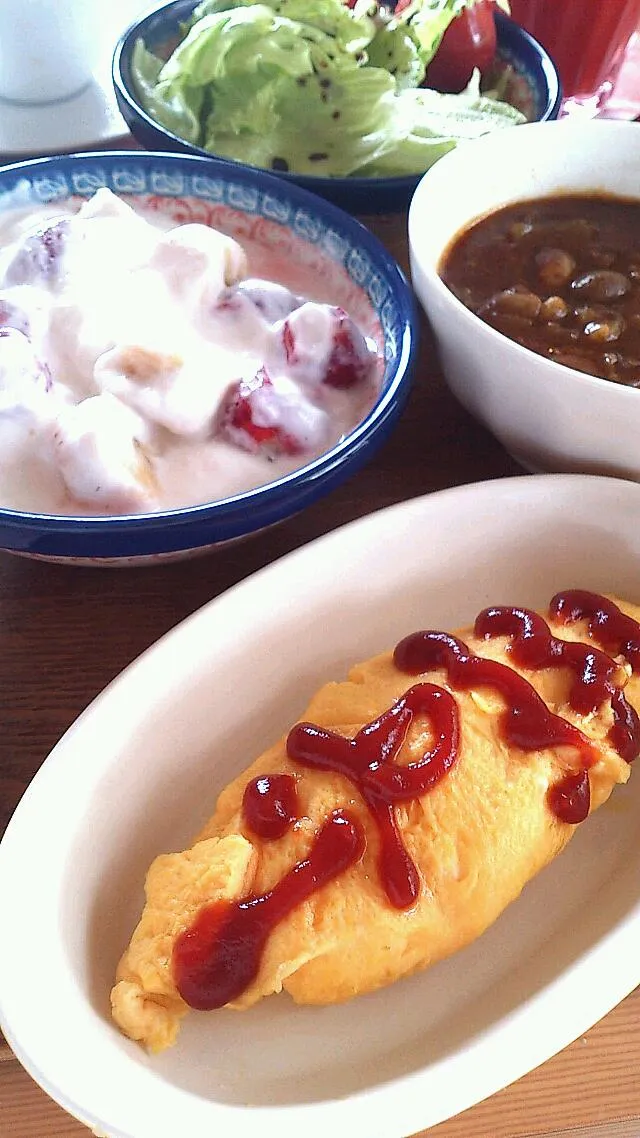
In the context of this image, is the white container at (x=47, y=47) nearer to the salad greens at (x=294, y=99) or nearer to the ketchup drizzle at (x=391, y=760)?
the salad greens at (x=294, y=99)

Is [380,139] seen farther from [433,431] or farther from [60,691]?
[60,691]

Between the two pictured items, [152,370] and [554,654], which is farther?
[152,370]

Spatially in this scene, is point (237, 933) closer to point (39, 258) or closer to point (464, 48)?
point (39, 258)

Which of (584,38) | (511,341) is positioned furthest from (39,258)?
(584,38)

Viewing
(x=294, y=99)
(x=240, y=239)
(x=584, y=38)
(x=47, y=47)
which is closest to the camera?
(x=240, y=239)

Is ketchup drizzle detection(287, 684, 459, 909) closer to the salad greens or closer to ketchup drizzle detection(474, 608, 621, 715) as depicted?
ketchup drizzle detection(474, 608, 621, 715)

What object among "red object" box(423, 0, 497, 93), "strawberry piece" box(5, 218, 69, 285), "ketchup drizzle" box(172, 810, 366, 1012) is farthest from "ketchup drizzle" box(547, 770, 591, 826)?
"red object" box(423, 0, 497, 93)

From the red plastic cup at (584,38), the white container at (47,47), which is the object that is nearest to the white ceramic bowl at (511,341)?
the red plastic cup at (584,38)
